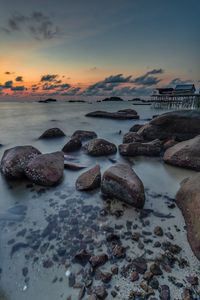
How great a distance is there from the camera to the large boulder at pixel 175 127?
9094 mm

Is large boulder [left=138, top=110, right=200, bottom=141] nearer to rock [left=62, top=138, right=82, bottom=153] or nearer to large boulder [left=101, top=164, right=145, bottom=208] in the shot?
rock [left=62, top=138, right=82, bottom=153]

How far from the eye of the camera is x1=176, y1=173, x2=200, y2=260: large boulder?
277cm

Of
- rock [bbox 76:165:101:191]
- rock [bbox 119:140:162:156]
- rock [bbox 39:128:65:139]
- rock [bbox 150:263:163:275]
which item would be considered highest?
rock [bbox 76:165:101:191]

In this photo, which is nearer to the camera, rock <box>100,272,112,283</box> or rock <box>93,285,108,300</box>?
rock <box>93,285,108,300</box>

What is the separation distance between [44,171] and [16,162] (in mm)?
992

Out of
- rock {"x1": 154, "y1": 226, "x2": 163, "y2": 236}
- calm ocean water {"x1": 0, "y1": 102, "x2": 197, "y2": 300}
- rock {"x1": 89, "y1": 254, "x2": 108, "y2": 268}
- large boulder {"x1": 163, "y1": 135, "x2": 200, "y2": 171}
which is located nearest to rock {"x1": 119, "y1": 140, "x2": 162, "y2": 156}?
calm ocean water {"x1": 0, "y1": 102, "x2": 197, "y2": 300}

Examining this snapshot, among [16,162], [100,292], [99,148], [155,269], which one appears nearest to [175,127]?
[99,148]

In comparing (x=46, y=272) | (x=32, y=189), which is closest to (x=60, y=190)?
(x=32, y=189)

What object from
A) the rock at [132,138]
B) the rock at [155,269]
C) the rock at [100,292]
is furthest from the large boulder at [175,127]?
the rock at [100,292]

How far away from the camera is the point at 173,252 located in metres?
2.69

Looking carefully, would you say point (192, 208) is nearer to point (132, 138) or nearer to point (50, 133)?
Result: point (132, 138)

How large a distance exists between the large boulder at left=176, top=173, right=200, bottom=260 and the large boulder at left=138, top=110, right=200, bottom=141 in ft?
18.7

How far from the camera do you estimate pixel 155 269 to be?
242cm

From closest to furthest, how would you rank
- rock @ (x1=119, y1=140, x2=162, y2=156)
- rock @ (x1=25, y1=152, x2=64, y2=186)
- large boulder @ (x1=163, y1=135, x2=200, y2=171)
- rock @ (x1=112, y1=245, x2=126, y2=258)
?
rock @ (x1=112, y1=245, x2=126, y2=258), rock @ (x1=25, y1=152, x2=64, y2=186), large boulder @ (x1=163, y1=135, x2=200, y2=171), rock @ (x1=119, y1=140, x2=162, y2=156)
